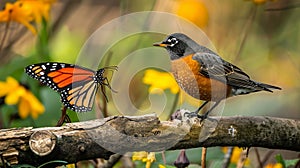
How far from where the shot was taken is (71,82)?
47.1 inches

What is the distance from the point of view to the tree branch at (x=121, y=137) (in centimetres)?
117

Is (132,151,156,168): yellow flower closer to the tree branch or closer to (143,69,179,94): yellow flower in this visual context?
the tree branch

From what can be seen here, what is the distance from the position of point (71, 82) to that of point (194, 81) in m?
0.21

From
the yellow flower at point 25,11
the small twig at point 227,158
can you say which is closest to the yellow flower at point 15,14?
the yellow flower at point 25,11

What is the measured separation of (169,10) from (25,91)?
107 cm

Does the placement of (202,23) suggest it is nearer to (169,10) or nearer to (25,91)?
(25,91)

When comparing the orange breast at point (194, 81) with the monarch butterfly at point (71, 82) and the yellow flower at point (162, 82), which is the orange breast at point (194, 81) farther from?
the yellow flower at point (162, 82)

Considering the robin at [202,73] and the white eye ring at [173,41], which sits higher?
the white eye ring at [173,41]

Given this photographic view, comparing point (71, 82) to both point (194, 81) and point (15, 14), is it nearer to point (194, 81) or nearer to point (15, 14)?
point (194, 81)

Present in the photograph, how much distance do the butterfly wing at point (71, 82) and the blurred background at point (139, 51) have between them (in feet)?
0.86

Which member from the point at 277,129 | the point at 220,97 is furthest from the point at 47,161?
the point at 277,129

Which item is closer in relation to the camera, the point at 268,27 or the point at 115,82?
the point at 115,82

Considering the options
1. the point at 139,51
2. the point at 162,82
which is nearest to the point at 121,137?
the point at 162,82

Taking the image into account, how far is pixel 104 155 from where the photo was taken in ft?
4.04
